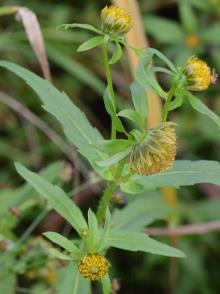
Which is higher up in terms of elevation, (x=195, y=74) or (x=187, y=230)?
(x=195, y=74)

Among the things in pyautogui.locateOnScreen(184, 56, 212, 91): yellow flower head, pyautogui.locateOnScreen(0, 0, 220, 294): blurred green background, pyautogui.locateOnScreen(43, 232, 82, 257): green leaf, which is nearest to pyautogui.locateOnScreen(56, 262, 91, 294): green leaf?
pyautogui.locateOnScreen(43, 232, 82, 257): green leaf

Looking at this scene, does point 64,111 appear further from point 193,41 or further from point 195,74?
point 193,41

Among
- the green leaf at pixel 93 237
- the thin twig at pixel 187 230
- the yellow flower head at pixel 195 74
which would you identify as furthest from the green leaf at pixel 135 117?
the thin twig at pixel 187 230

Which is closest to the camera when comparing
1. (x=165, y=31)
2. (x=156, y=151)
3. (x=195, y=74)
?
(x=156, y=151)

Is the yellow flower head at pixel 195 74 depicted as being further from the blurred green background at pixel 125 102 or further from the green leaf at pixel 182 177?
the blurred green background at pixel 125 102

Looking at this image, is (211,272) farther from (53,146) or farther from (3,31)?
(3,31)

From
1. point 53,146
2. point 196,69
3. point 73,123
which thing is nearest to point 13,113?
point 53,146

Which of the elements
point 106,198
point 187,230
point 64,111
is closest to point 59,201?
point 106,198
